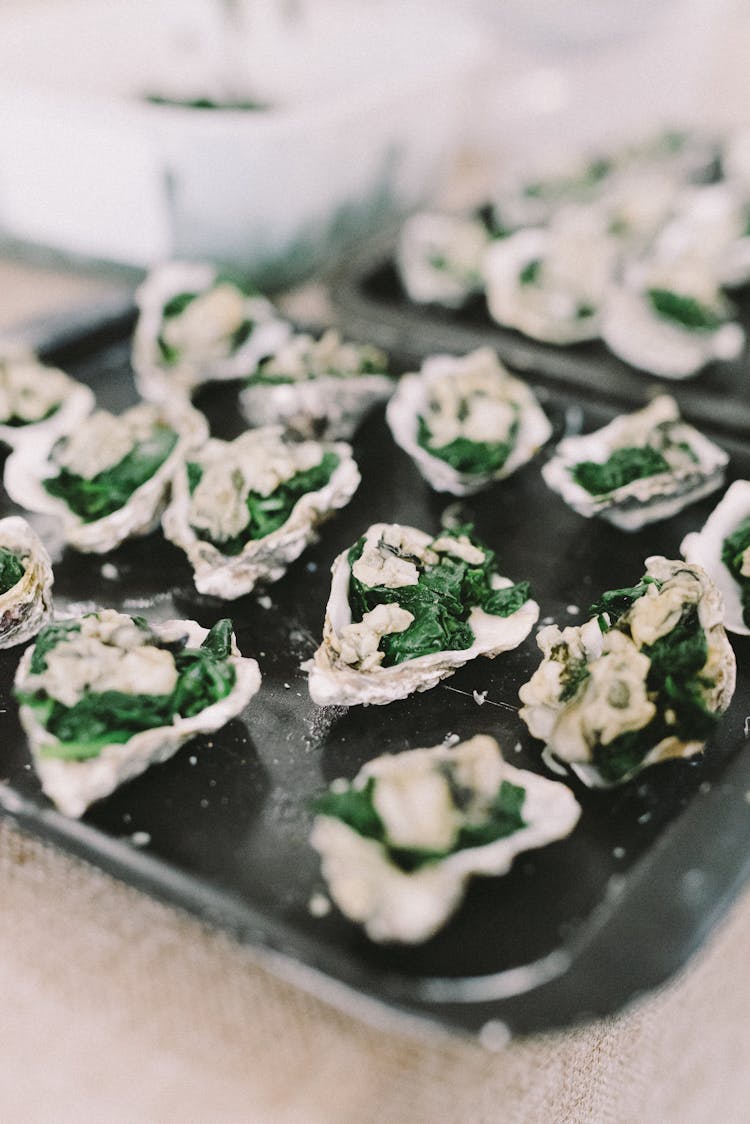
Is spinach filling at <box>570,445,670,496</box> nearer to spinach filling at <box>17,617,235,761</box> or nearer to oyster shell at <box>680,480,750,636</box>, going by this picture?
oyster shell at <box>680,480,750,636</box>

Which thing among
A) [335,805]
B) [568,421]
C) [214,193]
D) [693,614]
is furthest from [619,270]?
[335,805]

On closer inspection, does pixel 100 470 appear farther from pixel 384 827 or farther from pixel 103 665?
pixel 384 827

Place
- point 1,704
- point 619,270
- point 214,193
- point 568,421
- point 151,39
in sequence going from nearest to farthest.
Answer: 1. point 1,704
2. point 568,421
3. point 214,193
4. point 619,270
5. point 151,39

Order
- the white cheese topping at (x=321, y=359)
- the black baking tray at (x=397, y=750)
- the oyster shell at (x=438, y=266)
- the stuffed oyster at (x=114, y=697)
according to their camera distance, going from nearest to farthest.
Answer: the black baking tray at (x=397, y=750)
the stuffed oyster at (x=114, y=697)
the white cheese topping at (x=321, y=359)
the oyster shell at (x=438, y=266)

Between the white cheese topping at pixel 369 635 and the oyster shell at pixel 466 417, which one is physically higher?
the oyster shell at pixel 466 417

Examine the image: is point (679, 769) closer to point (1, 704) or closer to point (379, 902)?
point (379, 902)

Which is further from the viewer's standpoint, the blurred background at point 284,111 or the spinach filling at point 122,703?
the blurred background at point 284,111

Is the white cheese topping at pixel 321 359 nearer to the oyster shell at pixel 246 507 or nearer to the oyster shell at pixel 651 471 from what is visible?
the oyster shell at pixel 246 507

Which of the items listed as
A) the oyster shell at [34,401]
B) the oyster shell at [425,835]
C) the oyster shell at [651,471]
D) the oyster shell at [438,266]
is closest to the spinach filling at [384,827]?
the oyster shell at [425,835]
